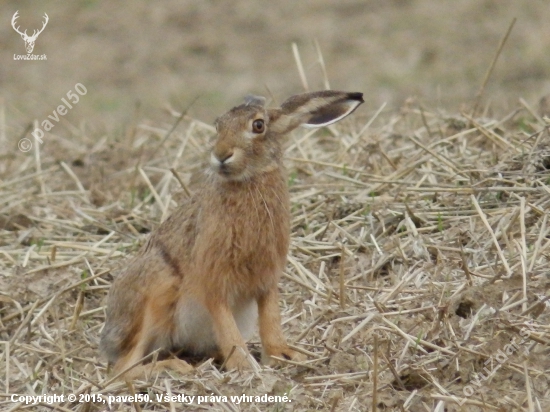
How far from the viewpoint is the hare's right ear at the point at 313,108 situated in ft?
20.0

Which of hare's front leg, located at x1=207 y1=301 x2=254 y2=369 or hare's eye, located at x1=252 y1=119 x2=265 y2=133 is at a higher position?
hare's eye, located at x1=252 y1=119 x2=265 y2=133

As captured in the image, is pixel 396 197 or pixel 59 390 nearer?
pixel 59 390

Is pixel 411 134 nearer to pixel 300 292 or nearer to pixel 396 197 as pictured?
pixel 396 197

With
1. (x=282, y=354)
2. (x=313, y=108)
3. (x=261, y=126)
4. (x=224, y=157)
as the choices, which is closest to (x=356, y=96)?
(x=313, y=108)

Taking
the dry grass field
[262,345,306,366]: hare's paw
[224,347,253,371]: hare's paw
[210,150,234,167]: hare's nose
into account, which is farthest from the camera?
[262,345,306,366]: hare's paw

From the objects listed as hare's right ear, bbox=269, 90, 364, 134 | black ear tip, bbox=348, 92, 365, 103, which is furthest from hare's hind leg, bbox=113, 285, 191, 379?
black ear tip, bbox=348, 92, 365, 103

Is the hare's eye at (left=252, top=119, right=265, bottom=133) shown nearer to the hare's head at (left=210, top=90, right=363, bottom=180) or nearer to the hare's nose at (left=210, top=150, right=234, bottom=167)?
the hare's head at (left=210, top=90, right=363, bottom=180)

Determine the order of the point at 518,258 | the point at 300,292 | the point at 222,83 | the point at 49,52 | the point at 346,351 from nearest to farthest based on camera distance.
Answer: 1. the point at 346,351
2. the point at 518,258
3. the point at 300,292
4. the point at 222,83
5. the point at 49,52

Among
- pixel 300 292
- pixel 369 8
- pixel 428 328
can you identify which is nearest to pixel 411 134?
pixel 300 292

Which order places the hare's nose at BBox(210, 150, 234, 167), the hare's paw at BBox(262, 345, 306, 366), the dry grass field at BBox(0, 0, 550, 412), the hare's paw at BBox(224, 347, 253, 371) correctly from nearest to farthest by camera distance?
the dry grass field at BBox(0, 0, 550, 412)
the hare's nose at BBox(210, 150, 234, 167)
the hare's paw at BBox(224, 347, 253, 371)
the hare's paw at BBox(262, 345, 306, 366)

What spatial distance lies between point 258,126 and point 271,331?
1150 millimetres

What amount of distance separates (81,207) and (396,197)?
2.59 meters

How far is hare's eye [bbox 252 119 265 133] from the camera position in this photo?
19.2 feet

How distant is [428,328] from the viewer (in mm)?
5859
